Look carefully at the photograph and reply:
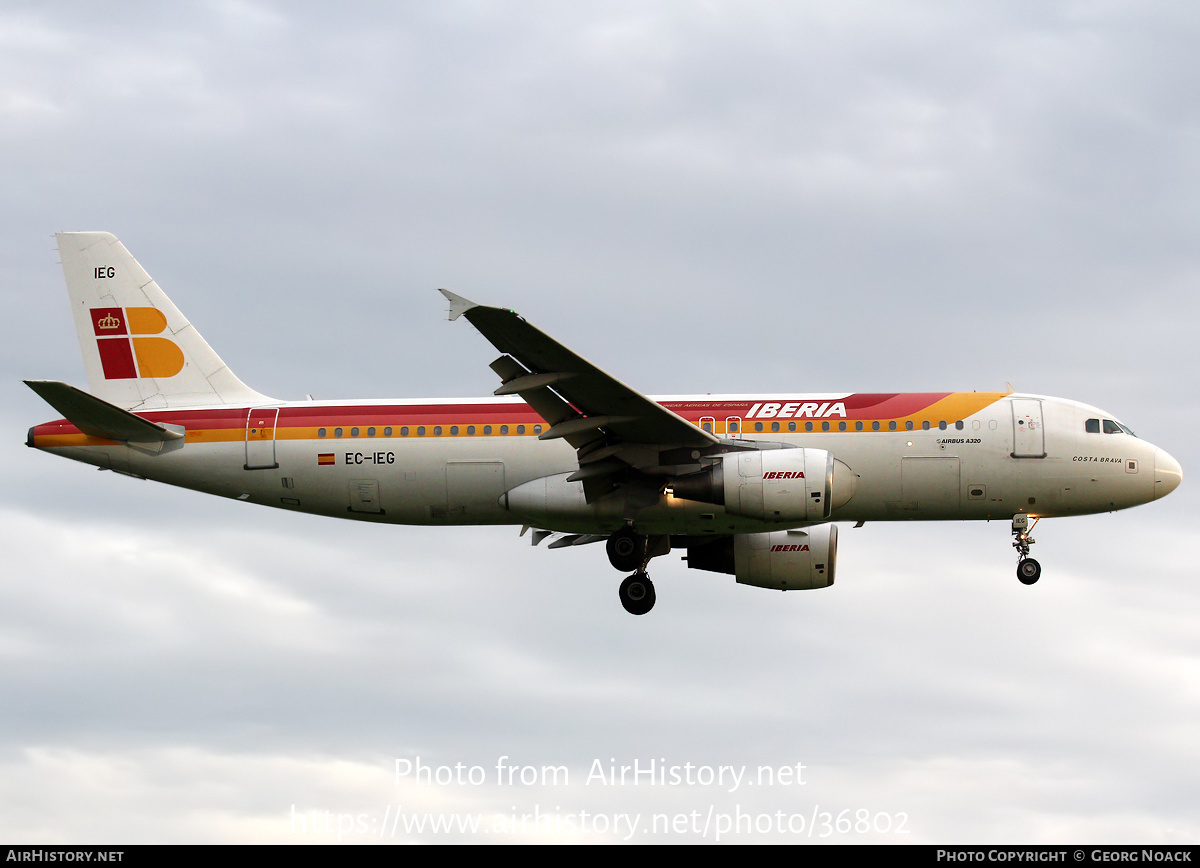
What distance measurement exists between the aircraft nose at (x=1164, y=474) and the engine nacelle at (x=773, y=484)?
28.7ft

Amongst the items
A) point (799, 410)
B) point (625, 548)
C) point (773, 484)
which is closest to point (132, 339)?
point (625, 548)

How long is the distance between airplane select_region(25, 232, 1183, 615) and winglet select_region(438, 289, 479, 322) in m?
4.46

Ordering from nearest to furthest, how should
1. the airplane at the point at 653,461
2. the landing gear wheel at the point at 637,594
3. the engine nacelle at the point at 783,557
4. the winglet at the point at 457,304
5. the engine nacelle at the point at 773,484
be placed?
the winglet at the point at 457,304 → the engine nacelle at the point at 773,484 → the airplane at the point at 653,461 → the landing gear wheel at the point at 637,594 → the engine nacelle at the point at 783,557

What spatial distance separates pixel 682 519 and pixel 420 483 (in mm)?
6516

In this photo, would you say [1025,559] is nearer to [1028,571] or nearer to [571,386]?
[1028,571]

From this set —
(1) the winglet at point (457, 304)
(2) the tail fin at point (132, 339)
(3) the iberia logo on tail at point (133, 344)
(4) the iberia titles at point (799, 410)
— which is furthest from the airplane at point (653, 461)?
(1) the winglet at point (457, 304)

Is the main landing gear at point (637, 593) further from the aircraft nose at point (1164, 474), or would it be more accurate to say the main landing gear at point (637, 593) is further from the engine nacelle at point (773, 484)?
the aircraft nose at point (1164, 474)

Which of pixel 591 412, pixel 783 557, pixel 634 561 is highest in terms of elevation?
pixel 591 412

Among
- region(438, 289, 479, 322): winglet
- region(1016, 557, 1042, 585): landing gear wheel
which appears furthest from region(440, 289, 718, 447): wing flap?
region(1016, 557, 1042, 585): landing gear wheel

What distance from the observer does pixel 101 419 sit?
107 ft

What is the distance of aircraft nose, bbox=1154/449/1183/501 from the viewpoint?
3219 centimetres

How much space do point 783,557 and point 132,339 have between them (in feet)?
61.0

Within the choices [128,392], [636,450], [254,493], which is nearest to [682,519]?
[636,450]

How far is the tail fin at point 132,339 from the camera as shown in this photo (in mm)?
35031
